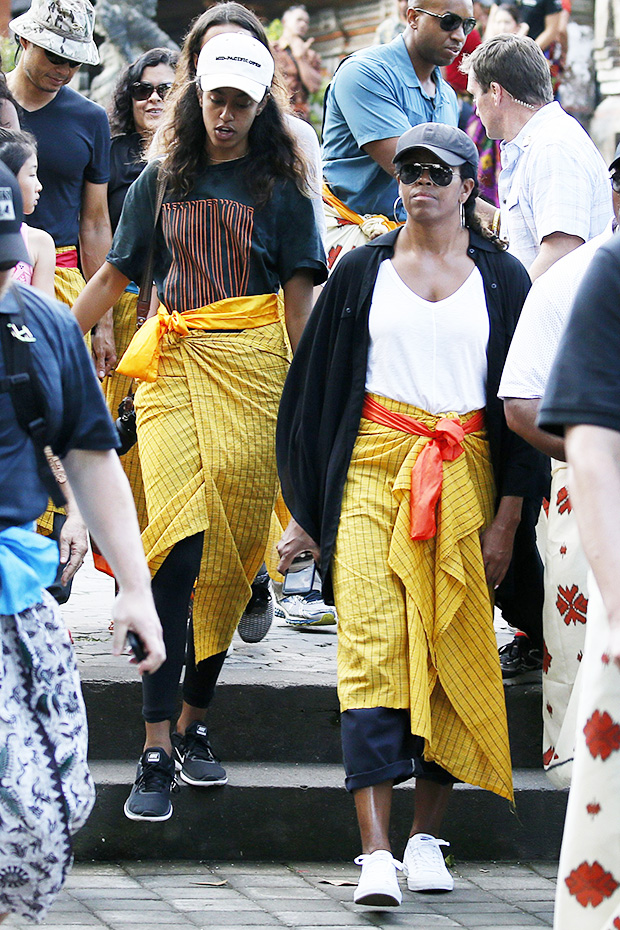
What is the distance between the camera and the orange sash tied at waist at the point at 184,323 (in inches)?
173

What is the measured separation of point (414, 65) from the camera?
5520 mm

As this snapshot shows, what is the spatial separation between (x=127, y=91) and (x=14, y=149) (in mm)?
2159

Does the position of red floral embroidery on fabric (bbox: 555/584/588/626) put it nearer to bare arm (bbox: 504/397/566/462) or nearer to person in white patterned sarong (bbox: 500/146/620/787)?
person in white patterned sarong (bbox: 500/146/620/787)

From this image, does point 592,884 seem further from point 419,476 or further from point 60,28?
point 60,28

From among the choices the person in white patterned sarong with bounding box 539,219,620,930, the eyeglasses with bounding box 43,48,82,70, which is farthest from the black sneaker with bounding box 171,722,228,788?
the eyeglasses with bounding box 43,48,82,70

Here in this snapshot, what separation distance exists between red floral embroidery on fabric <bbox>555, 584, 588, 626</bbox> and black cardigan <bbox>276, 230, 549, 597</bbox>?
313 millimetres

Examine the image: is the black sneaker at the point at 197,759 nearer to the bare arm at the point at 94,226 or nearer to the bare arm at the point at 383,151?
the bare arm at the point at 94,226

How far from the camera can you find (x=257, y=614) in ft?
17.1

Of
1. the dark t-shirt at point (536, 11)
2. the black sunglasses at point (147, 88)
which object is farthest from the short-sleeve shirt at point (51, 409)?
the dark t-shirt at point (536, 11)

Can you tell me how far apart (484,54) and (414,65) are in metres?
0.50

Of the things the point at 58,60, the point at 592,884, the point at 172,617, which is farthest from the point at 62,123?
the point at 592,884

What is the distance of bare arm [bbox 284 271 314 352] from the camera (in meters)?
4.61

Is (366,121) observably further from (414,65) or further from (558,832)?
(558,832)

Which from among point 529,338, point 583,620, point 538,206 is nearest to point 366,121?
point 538,206
